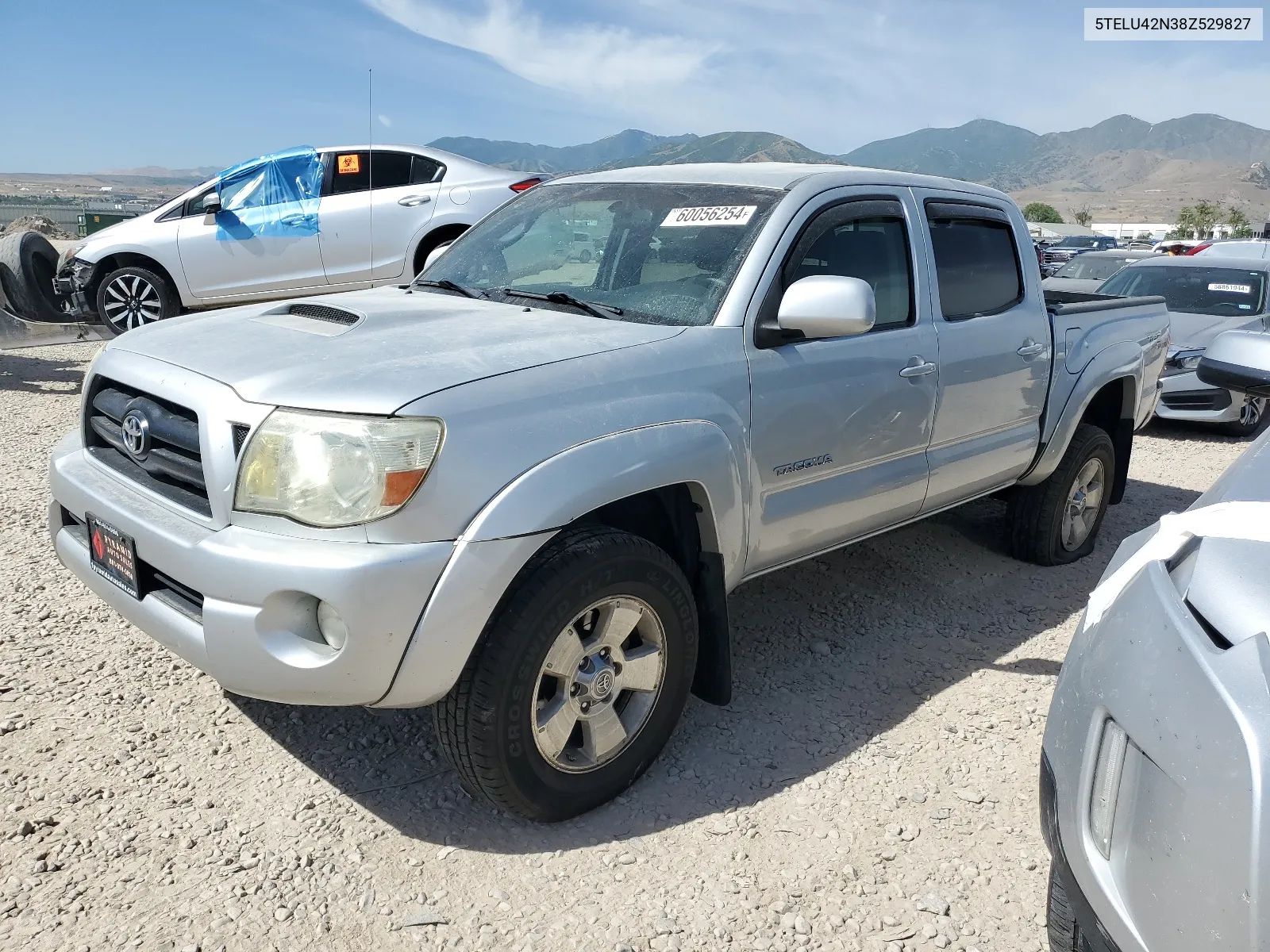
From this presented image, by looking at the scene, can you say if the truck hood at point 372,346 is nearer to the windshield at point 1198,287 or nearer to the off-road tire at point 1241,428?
the off-road tire at point 1241,428

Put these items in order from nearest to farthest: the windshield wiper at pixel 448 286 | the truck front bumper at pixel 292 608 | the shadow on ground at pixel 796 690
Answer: the truck front bumper at pixel 292 608 → the shadow on ground at pixel 796 690 → the windshield wiper at pixel 448 286

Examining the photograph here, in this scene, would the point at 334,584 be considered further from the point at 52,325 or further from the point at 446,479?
the point at 52,325

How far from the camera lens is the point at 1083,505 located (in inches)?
203

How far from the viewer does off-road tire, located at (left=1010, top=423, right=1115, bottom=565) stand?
484cm

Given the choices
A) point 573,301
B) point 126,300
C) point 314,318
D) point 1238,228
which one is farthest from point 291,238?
point 1238,228

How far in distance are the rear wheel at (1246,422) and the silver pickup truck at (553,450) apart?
6111 mm

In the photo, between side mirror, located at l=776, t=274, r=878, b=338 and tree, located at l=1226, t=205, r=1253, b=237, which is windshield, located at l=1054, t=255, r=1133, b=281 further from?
tree, located at l=1226, t=205, r=1253, b=237

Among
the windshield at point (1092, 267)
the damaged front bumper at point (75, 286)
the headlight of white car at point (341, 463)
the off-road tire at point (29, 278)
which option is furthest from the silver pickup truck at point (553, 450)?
the windshield at point (1092, 267)

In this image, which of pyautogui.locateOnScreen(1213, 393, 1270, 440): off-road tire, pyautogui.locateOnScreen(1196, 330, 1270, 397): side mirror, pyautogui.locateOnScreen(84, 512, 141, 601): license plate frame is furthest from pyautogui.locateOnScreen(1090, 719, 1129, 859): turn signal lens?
pyautogui.locateOnScreen(1213, 393, 1270, 440): off-road tire

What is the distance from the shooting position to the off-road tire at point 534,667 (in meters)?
2.44

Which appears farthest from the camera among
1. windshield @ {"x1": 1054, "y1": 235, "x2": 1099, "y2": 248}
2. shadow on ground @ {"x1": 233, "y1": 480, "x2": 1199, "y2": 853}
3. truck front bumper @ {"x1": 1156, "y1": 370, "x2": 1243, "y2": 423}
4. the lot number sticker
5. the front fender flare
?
windshield @ {"x1": 1054, "y1": 235, "x2": 1099, "y2": 248}

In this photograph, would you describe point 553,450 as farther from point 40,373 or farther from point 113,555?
point 40,373

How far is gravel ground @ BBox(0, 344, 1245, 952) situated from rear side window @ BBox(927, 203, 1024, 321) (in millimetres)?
1446

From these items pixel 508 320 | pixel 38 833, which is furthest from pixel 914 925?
pixel 38 833
